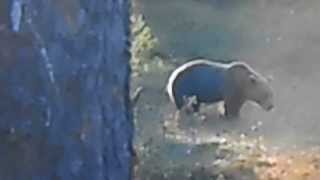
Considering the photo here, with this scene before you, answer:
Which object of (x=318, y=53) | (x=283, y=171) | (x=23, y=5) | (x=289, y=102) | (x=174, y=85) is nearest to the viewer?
(x=23, y=5)

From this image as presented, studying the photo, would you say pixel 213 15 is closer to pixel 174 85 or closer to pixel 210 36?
pixel 210 36

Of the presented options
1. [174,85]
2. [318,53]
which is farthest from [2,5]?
[318,53]

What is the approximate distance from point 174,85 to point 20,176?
5.47m

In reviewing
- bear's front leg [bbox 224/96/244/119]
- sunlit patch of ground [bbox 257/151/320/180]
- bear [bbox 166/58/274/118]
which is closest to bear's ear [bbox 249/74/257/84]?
bear [bbox 166/58/274/118]

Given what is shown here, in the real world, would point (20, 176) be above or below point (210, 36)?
above

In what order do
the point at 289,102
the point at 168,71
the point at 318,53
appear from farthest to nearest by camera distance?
1. the point at 318,53
2. the point at 168,71
3. the point at 289,102

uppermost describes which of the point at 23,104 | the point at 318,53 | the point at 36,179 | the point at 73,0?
the point at 73,0

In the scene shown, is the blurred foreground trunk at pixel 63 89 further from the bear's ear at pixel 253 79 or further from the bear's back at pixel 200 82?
the bear's ear at pixel 253 79

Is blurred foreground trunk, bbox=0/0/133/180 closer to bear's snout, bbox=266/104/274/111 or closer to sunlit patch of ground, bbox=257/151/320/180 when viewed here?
sunlit patch of ground, bbox=257/151/320/180

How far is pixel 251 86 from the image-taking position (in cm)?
809

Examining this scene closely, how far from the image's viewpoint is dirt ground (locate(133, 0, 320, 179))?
290 inches

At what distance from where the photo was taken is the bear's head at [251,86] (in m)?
7.99

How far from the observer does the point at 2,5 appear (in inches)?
91.2

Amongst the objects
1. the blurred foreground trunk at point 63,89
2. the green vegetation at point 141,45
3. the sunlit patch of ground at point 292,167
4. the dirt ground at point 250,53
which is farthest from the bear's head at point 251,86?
the blurred foreground trunk at point 63,89
